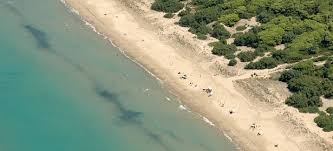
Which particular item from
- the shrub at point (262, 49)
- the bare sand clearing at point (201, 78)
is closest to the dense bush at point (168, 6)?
the bare sand clearing at point (201, 78)

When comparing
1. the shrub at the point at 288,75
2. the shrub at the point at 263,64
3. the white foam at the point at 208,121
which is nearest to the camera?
the white foam at the point at 208,121

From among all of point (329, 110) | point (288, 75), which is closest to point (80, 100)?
point (288, 75)

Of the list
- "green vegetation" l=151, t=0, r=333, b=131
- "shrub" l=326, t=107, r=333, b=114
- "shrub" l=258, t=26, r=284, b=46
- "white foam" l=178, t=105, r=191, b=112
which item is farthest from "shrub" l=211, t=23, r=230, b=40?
"shrub" l=326, t=107, r=333, b=114

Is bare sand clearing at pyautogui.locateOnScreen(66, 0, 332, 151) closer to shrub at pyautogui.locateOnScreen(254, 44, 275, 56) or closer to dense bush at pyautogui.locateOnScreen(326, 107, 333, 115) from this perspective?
dense bush at pyautogui.locateOnScreen(326, 107, 333, 115)

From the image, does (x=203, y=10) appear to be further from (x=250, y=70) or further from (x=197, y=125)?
(x=197, y=125)

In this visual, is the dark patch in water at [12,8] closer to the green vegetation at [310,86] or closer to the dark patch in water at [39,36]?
the dark patch in water at [39,36]
